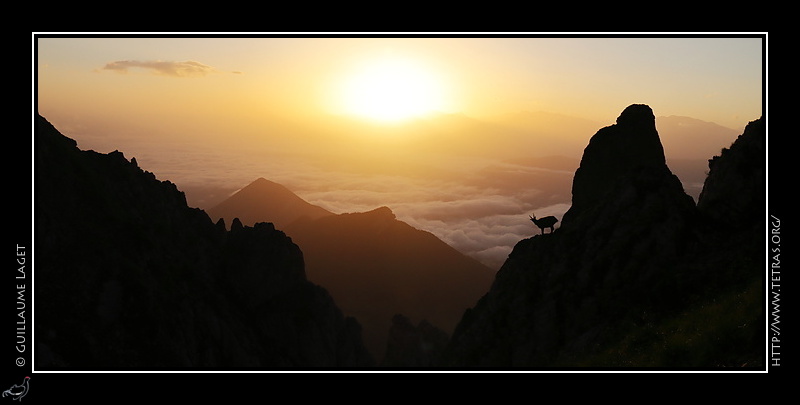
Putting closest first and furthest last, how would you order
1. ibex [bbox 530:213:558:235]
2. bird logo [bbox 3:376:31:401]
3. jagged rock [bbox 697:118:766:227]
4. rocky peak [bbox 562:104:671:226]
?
bird logo [bbox 3:376:31:401] < jagged rock [bbox 697:118:766:227] < ibex [bbox 530:213:558:235] < rocky peak [bbox 562:104:671:226]

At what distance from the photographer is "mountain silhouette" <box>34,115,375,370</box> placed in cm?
5825

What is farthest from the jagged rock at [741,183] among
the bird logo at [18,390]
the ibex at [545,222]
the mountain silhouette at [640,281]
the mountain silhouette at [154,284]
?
the mountain silhouette at [154,284]

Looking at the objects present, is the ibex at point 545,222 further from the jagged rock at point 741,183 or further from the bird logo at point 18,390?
the bird logo at point 18,390

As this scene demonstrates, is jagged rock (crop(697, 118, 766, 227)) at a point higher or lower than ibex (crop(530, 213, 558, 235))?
Result: higher

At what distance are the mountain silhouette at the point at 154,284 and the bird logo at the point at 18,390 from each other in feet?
86.9

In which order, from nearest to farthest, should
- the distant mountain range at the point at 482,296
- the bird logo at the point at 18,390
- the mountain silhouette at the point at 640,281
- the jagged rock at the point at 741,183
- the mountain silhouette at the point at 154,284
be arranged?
the bird logo at the point at 18,390, the mountain silhouette at the point at 640,281, the distant mountain range at the point at 482,296, the jagged rock at the point at 741,183, the mountain silhouette at the point at 154,284

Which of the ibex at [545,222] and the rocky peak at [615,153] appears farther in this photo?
the rocky peak at [615,153]

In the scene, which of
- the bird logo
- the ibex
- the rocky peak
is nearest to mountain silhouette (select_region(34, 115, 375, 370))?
the bird logo

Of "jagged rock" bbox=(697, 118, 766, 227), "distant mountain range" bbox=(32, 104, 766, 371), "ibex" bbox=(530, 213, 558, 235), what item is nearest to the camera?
"distant mountain range" bbox=(32, 104, 766, 371)

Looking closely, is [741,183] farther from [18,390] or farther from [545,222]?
[18,390]

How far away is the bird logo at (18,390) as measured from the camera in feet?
77.8

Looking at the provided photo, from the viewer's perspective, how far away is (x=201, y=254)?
84.4 meters

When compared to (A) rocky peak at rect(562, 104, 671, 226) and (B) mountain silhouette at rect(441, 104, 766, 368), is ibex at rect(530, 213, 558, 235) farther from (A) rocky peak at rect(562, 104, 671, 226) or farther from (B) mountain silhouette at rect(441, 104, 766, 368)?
(A) rocky peak at rect(562, 104, 671, 226)

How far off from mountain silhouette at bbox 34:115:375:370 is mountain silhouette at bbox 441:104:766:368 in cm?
3074
